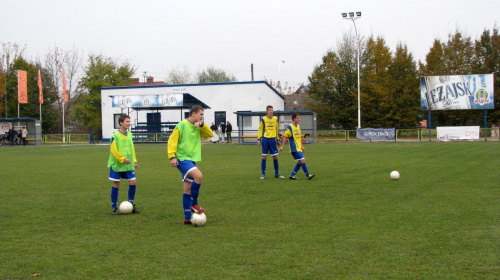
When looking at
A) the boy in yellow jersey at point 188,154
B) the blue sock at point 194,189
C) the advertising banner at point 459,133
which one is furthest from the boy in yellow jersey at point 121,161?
the advertising banner at point 459,133

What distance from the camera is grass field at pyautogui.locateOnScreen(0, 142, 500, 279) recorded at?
15.8 ft

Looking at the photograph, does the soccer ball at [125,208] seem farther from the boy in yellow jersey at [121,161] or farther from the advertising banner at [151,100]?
the advertising banner at [151,100]

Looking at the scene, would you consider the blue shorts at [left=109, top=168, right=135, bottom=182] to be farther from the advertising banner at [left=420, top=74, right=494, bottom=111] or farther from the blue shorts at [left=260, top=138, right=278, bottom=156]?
the advertising banner at [left=420, top=74, right=494, bottom=111]

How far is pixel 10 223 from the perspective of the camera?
7.29 m

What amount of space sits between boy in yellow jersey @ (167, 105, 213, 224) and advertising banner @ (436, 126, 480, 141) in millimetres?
33290

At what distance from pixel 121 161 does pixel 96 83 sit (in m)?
55.6

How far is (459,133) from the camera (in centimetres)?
3616

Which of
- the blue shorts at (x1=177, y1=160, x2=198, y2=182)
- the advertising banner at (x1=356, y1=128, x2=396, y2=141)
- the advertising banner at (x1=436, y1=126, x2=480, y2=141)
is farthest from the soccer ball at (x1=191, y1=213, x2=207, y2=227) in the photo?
the advertising banner at (x1=436, y1=126, x2=480, y2=141)

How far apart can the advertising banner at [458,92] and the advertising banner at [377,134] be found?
13.3 ft

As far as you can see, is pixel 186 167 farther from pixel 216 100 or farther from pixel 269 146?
pixel 216 100

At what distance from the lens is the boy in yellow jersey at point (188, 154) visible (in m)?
7.22

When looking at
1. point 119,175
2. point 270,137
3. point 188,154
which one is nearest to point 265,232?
point 188,154

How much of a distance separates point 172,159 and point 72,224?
1869mm

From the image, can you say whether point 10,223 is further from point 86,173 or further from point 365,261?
point 86,173
